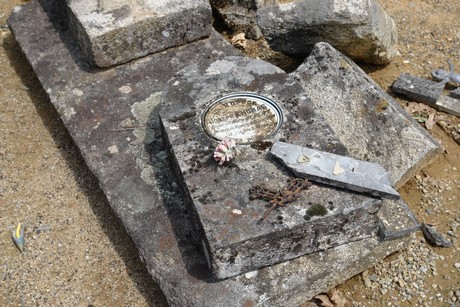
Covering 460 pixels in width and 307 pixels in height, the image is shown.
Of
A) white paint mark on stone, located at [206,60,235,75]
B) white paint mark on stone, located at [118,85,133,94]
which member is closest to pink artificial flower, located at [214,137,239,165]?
white paint mark on stone, located at [206,60,235,75]

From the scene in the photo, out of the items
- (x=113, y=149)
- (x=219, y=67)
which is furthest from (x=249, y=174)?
(x=113, y=149)

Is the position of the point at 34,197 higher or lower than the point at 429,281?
lower

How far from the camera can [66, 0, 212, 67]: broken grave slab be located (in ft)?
16.2

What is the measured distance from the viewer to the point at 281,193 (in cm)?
351

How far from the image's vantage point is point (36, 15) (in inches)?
236

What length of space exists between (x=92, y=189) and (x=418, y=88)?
10.8 ft

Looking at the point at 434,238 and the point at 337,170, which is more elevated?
the point at 337,170

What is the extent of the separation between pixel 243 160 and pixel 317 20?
2034 millimetres

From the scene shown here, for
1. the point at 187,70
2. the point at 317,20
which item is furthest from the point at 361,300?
the point at 317,20

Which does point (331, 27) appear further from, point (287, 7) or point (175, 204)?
point (175, 204)

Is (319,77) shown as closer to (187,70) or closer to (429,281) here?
(187,70)

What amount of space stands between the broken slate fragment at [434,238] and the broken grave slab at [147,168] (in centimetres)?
34

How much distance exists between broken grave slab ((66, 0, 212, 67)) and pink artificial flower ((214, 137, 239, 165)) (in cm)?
A: 185

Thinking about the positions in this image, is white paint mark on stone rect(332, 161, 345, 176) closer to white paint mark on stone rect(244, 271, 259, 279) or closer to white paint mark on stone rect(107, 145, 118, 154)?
white paint mark on stone rect(244, 271, 259, 279)
